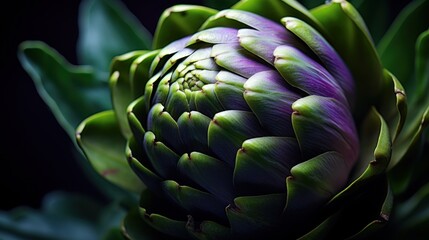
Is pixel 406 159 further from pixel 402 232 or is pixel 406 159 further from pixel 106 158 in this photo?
pixel 106 158

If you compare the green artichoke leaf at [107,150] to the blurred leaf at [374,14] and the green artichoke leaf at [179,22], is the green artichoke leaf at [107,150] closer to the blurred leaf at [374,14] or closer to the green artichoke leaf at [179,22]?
the green artichoke leaf at [179,22]

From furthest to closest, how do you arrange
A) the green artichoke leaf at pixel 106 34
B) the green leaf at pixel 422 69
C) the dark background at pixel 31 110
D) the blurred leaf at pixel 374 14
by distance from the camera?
the dark background at pixel 31 110 → the green artichoke leaf at pixel 106 34 → the blurred leaf at pixel 374 14 → the green leaf at pixel 422 69

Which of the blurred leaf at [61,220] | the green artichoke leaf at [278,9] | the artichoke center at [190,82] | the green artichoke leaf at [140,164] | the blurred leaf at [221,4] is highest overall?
the green artichoke leaf at [278,9]

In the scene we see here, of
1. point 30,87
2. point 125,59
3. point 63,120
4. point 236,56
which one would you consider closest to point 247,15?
point 236,56

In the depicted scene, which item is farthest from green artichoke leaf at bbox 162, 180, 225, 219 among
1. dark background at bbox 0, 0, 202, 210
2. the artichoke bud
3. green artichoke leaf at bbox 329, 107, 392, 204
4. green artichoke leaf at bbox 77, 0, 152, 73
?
dark background at bbox 0, 0, 202, 210

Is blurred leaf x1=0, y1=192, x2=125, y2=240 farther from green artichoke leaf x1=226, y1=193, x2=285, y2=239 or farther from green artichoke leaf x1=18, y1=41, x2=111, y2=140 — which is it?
green artichoke leaf x1=226, y1=193, x2=285, y2=239

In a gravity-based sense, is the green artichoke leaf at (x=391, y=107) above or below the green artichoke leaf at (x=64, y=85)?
below

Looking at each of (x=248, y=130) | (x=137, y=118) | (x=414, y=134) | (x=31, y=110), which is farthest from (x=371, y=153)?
(x=31, y=110)

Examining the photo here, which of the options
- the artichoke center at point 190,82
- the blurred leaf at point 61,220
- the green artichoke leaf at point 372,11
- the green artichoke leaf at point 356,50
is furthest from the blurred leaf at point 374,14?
the blurred leaf at point 61,220

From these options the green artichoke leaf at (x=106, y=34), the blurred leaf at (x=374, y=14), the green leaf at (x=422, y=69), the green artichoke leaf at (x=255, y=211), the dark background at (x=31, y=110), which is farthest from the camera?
the dark background at (x=31, y=110)
